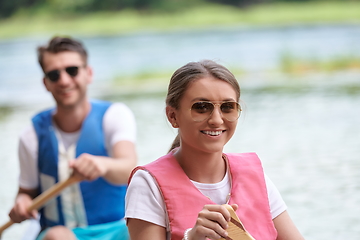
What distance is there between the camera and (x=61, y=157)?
2.60m

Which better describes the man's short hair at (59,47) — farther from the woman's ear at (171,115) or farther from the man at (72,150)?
the woman's ear at (171,115)

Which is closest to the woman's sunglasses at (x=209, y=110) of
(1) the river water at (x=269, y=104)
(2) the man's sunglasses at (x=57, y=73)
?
(1) the river water at (x=269, y=104)

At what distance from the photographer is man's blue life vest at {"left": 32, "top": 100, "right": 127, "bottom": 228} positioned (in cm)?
259

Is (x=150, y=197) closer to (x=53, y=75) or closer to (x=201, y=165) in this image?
(x=201, y=165)

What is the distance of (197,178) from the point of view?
1623 millimetres

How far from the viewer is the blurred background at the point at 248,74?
458cm

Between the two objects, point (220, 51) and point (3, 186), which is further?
point (220, 51)

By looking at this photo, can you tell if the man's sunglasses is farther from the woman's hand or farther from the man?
the woman's hand

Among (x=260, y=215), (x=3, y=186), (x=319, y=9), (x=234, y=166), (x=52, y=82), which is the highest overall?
(x=319, y=9)

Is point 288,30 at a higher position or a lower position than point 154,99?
higher

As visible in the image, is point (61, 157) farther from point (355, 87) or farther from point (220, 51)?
point (220, 51)

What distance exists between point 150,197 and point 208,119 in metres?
0.24

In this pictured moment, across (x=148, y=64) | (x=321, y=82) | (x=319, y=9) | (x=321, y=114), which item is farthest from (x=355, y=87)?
(x=319, y=9)

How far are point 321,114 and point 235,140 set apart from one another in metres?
1.29
